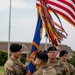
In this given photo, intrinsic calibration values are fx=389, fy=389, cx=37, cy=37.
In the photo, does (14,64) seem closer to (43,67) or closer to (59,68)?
(43,67)

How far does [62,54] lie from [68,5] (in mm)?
1856

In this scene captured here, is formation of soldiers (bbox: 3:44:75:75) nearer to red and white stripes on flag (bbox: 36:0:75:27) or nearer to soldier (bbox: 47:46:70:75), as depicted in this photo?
soldier (bbox: 47:46:70:75)

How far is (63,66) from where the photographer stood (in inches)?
296

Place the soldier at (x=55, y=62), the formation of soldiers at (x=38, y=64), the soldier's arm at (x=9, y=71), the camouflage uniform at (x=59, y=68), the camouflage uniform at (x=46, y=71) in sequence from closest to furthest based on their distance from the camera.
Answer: the camouflage uniform at (x=46, y=71) < the formation of soldiers at (x=38, y=64) < the soldier's arm at (x=9, y=71) < the soldier at (x=55, y=62) < the camouflage uniform at (x=59, y=68)

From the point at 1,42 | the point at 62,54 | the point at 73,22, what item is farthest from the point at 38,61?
the point at 1,42

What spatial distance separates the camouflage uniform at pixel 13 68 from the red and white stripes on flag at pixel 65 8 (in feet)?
10.7

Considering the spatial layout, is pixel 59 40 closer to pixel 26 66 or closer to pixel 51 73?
pixel 26 66

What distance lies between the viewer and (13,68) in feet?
21.7

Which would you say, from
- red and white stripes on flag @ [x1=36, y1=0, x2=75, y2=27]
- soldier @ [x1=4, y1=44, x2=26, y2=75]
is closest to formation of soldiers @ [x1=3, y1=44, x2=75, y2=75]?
soldier @ [x1=4, y1=44, x2=26, y2=75]

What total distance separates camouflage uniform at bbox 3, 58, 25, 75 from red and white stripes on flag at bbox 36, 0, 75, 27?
3.27 m

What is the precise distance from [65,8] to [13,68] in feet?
11.9

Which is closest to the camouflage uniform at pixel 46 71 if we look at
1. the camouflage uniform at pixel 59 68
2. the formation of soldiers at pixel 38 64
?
the formation of soldiers at pixel 38 64

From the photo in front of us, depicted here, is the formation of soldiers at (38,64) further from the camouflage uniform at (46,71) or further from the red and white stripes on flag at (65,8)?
the red and white stripes on flag at (65,8)

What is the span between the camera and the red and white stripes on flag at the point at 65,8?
31.8 ft
